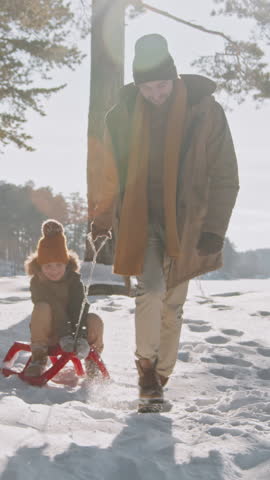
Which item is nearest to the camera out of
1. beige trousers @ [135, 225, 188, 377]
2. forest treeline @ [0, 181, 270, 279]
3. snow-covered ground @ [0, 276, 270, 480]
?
snow-covered ground @ [0, 276, 270, 480]

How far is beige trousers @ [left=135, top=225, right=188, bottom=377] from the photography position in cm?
301

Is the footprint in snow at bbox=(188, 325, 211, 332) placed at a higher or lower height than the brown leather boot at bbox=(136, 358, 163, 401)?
lower

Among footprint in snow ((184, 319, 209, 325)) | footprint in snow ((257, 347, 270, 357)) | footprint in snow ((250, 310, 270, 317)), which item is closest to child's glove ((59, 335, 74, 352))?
footprint in snow ((257, 347, 270, 357))

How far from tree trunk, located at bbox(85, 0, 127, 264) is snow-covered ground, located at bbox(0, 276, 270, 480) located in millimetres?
4895

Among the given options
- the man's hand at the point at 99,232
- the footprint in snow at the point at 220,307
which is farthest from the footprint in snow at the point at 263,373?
the footprint in snow at the point at 220,307

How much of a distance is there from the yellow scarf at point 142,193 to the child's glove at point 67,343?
27.3 inches

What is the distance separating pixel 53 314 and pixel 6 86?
1126 cm

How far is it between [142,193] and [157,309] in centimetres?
67

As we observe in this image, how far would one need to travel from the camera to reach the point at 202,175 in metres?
3.11

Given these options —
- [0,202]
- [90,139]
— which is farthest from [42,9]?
[0,202]

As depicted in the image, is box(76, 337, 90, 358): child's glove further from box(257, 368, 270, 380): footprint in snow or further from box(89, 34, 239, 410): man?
box(257, 368, 270, 380): footprint in snow

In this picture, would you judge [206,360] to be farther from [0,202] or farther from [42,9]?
[0,202]

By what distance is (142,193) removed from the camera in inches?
122

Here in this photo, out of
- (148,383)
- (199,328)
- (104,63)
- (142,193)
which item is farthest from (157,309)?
(104,63)
